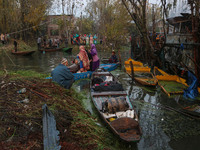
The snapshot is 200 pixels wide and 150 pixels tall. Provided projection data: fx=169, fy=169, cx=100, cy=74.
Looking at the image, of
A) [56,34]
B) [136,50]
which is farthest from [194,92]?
[56,34]

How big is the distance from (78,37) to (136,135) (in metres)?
26.5

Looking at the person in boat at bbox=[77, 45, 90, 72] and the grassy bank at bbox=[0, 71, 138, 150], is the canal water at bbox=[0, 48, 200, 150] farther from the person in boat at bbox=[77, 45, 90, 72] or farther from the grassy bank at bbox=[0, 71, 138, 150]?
the person in boat at bbox=[77, 45, 90, 72]

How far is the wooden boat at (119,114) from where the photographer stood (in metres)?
4.08

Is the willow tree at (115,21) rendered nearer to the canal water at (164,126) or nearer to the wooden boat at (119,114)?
the canal water at (164,126)

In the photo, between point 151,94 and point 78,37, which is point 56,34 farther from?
point 151,94

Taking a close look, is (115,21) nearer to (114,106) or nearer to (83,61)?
(83,61)

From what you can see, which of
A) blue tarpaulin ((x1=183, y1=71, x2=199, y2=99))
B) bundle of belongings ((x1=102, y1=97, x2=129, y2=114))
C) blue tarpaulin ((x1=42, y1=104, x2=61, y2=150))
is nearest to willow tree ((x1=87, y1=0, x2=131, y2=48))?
blue tarpaulin ((x1=183, y1=71, x2=199, y2=99))

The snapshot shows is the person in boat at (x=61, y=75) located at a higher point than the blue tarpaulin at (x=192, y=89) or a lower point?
higher

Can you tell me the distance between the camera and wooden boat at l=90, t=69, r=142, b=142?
4.08 metres

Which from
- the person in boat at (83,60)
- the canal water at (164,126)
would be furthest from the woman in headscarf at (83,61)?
the canal water at (164,126)

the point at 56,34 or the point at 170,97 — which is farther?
the point at 56,34

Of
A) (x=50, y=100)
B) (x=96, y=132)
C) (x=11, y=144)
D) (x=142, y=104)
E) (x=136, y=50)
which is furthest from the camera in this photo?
(x=136, y=50)

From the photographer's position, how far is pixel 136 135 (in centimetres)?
395

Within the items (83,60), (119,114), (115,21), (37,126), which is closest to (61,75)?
(119,114)
